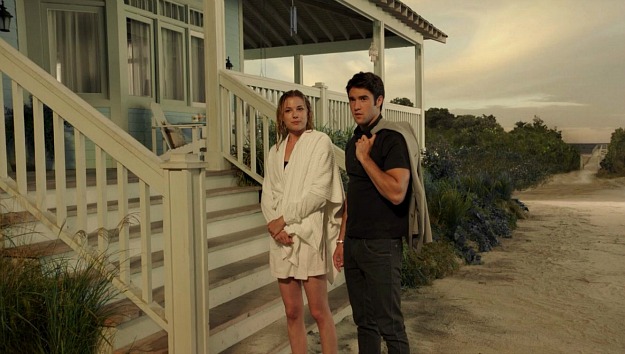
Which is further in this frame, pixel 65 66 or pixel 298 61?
pixel 298 61

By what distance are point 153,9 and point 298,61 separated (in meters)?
6.61

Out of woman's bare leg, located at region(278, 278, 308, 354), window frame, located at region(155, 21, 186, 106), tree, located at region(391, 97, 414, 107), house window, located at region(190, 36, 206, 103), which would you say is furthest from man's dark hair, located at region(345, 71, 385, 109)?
tree, located at region(391, 97, 414, 107)

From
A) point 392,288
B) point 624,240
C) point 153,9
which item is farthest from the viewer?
point 624,240

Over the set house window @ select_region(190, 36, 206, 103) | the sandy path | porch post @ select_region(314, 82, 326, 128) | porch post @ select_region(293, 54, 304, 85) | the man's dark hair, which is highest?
porch post @ select_region(293, 54, 304, 85)

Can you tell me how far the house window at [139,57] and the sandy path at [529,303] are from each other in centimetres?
514

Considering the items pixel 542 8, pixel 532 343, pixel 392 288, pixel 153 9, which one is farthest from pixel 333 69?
pixel 392 288

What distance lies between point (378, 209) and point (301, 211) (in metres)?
0.43

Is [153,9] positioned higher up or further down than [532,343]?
higher up

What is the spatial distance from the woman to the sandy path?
3.80 feet

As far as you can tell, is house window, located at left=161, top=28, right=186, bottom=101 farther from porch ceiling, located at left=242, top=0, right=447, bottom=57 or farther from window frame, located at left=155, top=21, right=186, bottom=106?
porch ceiling, located at left=242, top=0, right=447, bottom=57

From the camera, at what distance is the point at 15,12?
23.4ft

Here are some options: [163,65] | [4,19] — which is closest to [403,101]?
[163,65]

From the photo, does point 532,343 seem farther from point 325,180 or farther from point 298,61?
point 298,61

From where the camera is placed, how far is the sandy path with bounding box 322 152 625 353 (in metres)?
4.59
